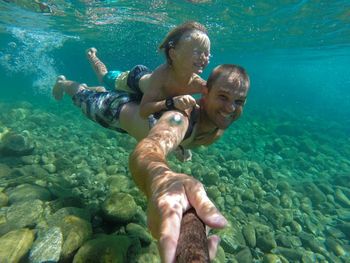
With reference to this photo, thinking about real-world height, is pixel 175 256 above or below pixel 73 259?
above

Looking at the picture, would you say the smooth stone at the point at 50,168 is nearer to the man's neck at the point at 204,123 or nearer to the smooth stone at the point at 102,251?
the smooth stone at the point at 102,251

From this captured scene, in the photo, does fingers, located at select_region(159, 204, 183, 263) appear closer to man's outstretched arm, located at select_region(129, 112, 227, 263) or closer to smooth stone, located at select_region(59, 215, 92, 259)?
man's outstretched arm, located at select_region(129, 112, 227, 263)

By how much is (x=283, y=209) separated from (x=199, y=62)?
498cm

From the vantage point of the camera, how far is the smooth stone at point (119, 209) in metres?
4.18

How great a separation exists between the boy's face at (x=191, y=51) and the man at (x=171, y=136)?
1.67ft

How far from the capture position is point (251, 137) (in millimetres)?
14508

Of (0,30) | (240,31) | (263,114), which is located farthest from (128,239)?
(0,30)

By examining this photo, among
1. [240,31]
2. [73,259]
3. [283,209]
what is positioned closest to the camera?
[73,259]

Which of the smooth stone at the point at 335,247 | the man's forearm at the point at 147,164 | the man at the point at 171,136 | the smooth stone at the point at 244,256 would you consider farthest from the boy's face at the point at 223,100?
the smooth stone at the point at 335,247

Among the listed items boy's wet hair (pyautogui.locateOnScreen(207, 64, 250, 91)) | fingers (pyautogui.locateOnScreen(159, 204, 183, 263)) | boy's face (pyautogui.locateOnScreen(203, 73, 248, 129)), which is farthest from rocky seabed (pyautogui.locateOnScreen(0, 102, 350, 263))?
boy's wet hair (pyautogui.locateOnScreen(207, 64, 250, 91))

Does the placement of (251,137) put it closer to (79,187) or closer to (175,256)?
(79,187)

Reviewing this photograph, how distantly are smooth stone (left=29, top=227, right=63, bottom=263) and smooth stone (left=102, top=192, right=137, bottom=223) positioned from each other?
31.8 inches

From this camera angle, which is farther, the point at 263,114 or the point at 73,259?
the point at 263,114

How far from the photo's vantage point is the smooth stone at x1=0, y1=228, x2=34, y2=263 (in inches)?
123
